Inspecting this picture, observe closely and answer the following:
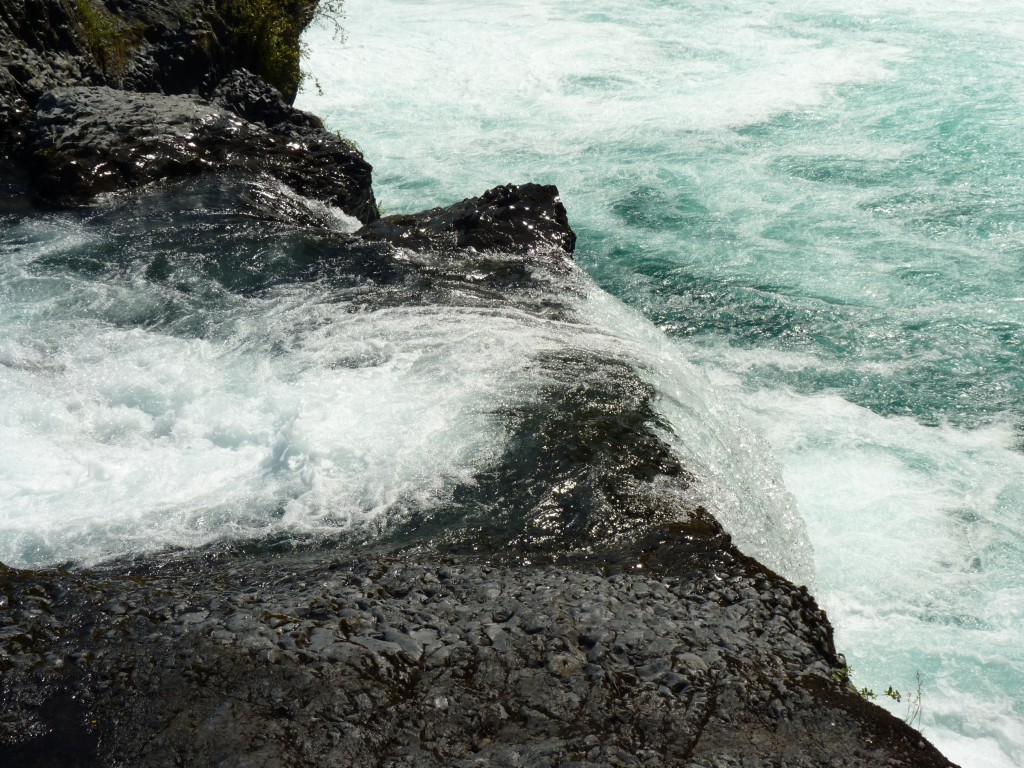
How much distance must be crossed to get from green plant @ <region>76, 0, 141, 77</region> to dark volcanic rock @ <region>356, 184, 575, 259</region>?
4140mm

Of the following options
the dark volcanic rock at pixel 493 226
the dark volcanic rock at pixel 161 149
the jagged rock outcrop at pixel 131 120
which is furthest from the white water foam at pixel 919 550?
the jagged rock outcrop at pixel 131 120

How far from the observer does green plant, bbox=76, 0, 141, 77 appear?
996 centimetres

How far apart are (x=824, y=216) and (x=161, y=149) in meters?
7.43

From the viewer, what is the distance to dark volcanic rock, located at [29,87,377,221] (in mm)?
8406

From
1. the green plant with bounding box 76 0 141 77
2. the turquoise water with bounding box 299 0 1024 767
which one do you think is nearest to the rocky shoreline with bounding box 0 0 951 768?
the turquoise water with bounding box 299 0 1024 767

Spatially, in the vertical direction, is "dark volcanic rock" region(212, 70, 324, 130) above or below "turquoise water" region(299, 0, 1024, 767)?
above

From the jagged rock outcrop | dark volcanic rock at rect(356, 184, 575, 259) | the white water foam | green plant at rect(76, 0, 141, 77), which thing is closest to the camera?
the white water foam

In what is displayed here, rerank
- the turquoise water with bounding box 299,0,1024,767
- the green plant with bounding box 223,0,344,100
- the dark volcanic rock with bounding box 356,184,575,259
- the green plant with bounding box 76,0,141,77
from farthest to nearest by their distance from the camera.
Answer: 1. the green plant with bounding box 223,0,344,100
2. the green plant with bounding box 76,0,141,77
3. the dark volcanic rock with bounding box 356,184,575,259
4. the turquoise water with bounding box 299,0,1024,767

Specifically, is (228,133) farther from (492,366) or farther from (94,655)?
(94,655)

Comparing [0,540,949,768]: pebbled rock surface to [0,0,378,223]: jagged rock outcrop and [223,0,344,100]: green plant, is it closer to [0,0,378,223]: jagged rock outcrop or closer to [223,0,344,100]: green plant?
[0,0,378,223]: jagged rock outcrop

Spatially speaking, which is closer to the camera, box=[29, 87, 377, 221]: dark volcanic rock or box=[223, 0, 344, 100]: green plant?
box=[29, 87, 377, 221]: dark volcanic rock

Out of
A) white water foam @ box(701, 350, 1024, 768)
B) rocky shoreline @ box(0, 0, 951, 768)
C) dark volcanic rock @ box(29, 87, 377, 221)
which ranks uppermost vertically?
dark volcanic rock @ box(29, 87, 377, 221)

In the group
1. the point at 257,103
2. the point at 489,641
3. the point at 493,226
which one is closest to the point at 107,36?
the point at 257,103

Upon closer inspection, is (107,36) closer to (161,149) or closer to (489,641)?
(161,149)
